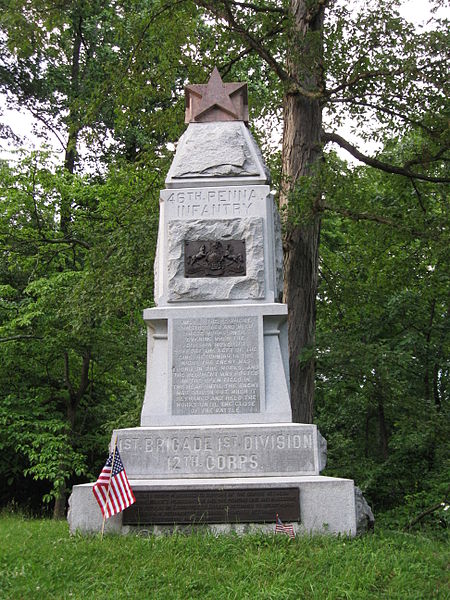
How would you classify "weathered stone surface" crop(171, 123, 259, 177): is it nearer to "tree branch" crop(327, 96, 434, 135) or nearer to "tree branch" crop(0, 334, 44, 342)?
"tree branch" crop(327, 96, 434, 135)

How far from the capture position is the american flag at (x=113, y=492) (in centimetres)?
555

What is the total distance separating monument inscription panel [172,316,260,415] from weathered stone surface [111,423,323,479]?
473mm

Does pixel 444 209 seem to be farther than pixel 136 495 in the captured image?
Yes

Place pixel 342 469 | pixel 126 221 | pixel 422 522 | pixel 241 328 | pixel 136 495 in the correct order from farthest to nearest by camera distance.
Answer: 1. pixel 126 221
2. pixel 342 469
3. pixel 422 522
4. pixel 241 328
5. pixel 136 495

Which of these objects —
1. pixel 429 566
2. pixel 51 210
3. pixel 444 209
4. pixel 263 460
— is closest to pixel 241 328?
pixel 263 460

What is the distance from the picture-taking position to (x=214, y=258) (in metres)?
7.28

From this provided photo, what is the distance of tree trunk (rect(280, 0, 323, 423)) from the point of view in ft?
37.0

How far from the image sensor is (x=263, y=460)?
611 cm

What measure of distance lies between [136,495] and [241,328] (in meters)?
1.99

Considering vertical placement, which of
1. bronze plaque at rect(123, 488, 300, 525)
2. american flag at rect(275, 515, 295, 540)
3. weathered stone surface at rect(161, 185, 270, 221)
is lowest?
american flag at rect(275, 515, 295, 540)

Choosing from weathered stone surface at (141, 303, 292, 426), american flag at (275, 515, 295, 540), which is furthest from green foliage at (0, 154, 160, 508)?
american flag at (275, 515, 295, 540)

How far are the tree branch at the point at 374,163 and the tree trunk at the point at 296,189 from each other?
0.42 meters

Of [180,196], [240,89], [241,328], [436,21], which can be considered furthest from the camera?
[436,21]

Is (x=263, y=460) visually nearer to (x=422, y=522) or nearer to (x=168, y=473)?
(x=168, y=473)
